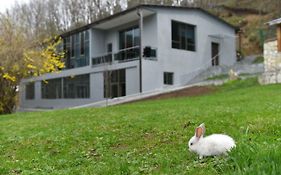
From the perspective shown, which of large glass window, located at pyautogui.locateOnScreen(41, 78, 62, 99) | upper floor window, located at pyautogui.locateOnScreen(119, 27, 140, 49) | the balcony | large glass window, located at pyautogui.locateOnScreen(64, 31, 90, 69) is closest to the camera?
the balcony

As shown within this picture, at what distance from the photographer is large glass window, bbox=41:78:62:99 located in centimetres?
4219

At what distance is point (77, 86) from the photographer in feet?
126

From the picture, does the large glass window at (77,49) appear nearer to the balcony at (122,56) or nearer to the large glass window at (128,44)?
the balcony at (122,56)

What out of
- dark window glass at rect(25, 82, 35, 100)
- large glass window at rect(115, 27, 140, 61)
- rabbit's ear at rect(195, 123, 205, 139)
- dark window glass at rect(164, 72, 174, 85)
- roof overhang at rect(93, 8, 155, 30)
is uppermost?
roof overhang at rect(93, 8, 155, 30)

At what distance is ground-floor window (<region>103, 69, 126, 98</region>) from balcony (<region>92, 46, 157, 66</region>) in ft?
3.72

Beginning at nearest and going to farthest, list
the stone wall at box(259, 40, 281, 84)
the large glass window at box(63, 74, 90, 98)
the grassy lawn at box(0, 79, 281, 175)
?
the grassy lawn at box(0, 79, 281, 175) → the stone wall at box(259, 40, 281, 84) → the large glass window at box(63, 74, 90, 98)

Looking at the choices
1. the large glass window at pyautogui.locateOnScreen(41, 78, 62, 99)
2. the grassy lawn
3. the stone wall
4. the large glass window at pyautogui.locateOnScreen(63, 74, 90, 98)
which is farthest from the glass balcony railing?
the grassy lawn

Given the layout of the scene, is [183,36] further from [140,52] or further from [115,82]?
[115,82]

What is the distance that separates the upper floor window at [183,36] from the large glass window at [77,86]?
914cm

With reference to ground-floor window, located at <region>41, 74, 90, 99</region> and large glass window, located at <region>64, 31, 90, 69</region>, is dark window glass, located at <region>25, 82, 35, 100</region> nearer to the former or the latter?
ground-floor window, located at <region>41, 74, 90, 99</region>

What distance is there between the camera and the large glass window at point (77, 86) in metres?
37.1

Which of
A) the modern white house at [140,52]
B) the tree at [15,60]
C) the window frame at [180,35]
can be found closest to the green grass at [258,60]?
the modern white house at [140,52]

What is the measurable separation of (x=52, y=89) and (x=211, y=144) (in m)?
39.4

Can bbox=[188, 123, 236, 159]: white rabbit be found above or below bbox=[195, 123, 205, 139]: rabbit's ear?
below
